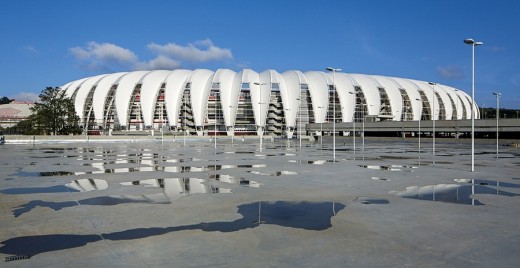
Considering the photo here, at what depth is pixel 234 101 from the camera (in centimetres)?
10581

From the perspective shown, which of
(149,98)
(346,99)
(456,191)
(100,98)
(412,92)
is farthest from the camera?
(412,92)

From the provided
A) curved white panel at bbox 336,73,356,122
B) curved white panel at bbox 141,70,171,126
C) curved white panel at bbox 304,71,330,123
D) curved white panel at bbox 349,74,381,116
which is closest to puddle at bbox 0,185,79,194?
curved white panel at bbox 304,71,330,123

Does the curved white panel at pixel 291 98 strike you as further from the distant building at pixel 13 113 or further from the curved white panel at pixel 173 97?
the distant building at pixel 13 113

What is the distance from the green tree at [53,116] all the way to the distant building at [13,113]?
3183 inches

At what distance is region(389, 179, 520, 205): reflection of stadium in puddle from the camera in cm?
1259

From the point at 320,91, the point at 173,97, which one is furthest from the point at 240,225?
the point at 320,91

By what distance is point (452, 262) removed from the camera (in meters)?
6.50

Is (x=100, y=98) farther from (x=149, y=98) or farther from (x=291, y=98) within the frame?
(x=291, y=98)

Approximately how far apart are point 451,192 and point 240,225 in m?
8.65

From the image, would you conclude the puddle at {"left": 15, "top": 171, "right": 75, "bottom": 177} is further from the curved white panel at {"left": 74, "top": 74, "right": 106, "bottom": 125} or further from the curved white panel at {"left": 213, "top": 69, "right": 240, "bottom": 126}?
the curved white panel at {"left": 74, "top": 74, "right": 106, "bottom": 125}

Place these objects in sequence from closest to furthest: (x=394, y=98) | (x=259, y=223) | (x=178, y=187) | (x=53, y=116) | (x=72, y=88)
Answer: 1. (x=259, y=223)
2. (x=178, y=187)
3. (x=53, y=116)
4. (x=394, y=98)
5. (x=72, y=88)

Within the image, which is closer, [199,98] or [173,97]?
[199,98]

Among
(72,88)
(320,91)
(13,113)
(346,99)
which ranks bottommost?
(13,113)

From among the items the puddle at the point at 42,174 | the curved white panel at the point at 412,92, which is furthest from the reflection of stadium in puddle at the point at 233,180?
the curved white panel at the point at 412,92
